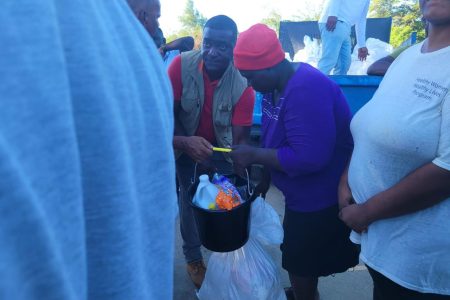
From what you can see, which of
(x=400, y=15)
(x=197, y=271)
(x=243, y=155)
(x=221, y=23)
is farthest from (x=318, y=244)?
(x=400, y=15)

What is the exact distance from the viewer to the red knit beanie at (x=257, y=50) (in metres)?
1.71

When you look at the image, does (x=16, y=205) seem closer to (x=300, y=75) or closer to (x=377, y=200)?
(x=377, y=200)

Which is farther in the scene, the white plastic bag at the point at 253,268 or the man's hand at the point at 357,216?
the white plastic bag at the point at 253,268

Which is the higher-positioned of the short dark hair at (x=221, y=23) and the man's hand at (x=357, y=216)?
the short dark hair at (x=221, y=23)

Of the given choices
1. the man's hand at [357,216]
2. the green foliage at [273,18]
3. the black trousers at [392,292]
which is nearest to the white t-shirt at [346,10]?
the man's hand at [357,216]

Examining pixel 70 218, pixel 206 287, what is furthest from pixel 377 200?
pixel 206 287

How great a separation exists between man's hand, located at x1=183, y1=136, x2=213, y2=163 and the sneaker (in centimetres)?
101

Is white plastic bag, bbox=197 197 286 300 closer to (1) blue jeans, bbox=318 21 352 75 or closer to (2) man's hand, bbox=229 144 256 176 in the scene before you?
(2) man's hand, bbox=229 144 256 176

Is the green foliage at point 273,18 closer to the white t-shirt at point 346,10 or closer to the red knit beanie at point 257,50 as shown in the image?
the white t-shirt at point 346,10

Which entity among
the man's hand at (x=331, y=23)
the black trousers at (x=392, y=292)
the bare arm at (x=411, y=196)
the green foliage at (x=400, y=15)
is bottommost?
the green foliage at (x=400, y=15)

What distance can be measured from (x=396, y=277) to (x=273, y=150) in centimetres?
83

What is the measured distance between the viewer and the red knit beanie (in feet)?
5.62

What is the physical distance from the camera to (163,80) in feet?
1.88

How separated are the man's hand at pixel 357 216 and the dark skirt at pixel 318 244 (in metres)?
0.36
